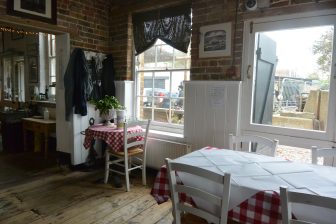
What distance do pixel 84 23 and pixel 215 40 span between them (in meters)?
2.04

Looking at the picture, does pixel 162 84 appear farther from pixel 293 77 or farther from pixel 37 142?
pixel 37 142

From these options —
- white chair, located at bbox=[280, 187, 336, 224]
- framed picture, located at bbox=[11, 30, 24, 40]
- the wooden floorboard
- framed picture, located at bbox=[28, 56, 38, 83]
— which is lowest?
the wooden floorboard

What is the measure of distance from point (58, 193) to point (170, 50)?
241 centimetres

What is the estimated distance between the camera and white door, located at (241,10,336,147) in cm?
242

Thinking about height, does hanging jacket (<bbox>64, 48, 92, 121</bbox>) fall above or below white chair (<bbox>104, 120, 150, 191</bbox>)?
above

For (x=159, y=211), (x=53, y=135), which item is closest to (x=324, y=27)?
(x=159, y=211)

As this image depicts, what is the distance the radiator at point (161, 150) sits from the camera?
3215 mm

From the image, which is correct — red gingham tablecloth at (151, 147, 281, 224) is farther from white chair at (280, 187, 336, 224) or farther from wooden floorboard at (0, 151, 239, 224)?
wooden floorboard at (0, 151, 239, 224)

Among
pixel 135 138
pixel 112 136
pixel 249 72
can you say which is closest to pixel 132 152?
pixel 135 138

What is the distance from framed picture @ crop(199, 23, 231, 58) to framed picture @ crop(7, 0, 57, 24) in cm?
201

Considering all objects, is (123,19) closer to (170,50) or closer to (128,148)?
(170,50)

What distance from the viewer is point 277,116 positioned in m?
2.73

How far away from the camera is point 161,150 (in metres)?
3.45

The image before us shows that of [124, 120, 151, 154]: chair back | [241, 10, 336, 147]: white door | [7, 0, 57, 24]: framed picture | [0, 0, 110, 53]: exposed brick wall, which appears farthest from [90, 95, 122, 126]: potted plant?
[241, 10, 336, 147]: white door
